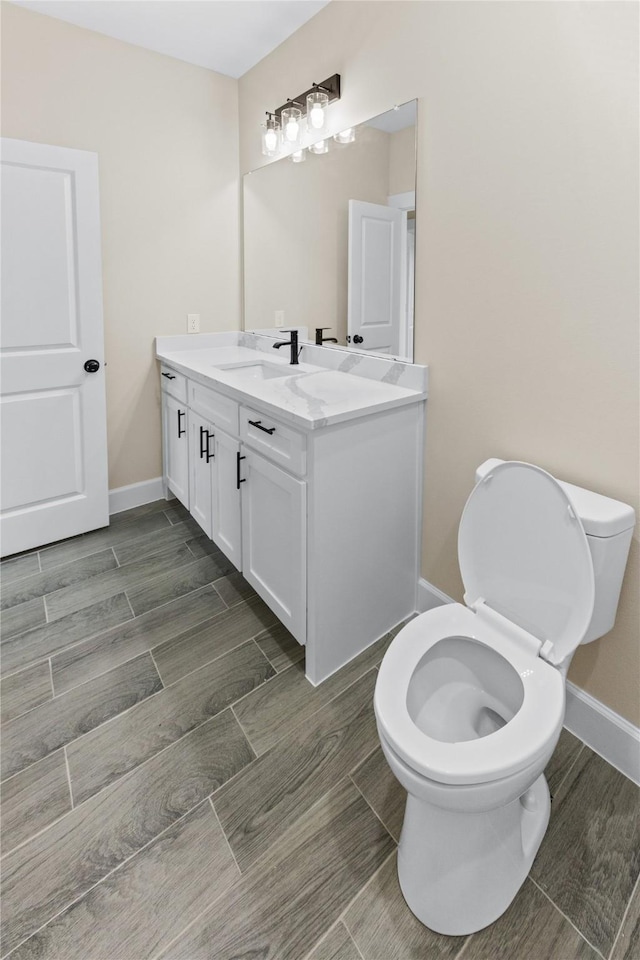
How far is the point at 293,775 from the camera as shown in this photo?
1.47 meters

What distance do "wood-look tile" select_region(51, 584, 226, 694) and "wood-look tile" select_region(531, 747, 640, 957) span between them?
1362mm

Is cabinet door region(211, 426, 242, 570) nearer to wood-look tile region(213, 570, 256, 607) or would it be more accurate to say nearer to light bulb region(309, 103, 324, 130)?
wood-look tile region(213, 570, 256, 607)

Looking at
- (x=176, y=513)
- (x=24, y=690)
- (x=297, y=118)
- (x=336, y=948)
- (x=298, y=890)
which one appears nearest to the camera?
(x=336, y=948)

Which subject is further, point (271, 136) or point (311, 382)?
point (271, 136)

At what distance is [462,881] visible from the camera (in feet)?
3.66

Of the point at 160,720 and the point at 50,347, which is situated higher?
the point at 50,347

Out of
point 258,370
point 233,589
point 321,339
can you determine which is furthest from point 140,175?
point 233,589

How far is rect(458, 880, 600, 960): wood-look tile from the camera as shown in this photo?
1080 mm

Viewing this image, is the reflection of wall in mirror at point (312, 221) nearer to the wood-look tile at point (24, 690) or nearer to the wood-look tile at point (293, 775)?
the wood-look tile at point (293, 775)

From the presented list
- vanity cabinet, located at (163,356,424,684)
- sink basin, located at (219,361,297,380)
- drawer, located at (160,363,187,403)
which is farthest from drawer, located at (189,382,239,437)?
sink basin, located at (219,361,297,380)

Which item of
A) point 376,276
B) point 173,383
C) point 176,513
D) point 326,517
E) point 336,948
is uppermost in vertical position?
point 376,276

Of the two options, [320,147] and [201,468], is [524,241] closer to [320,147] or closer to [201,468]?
[320,147]

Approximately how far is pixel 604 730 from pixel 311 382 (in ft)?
5.05

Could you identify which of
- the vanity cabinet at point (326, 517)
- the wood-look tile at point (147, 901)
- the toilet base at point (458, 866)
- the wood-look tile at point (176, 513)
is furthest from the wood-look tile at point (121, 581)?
the toilet base at point (458, 866)
